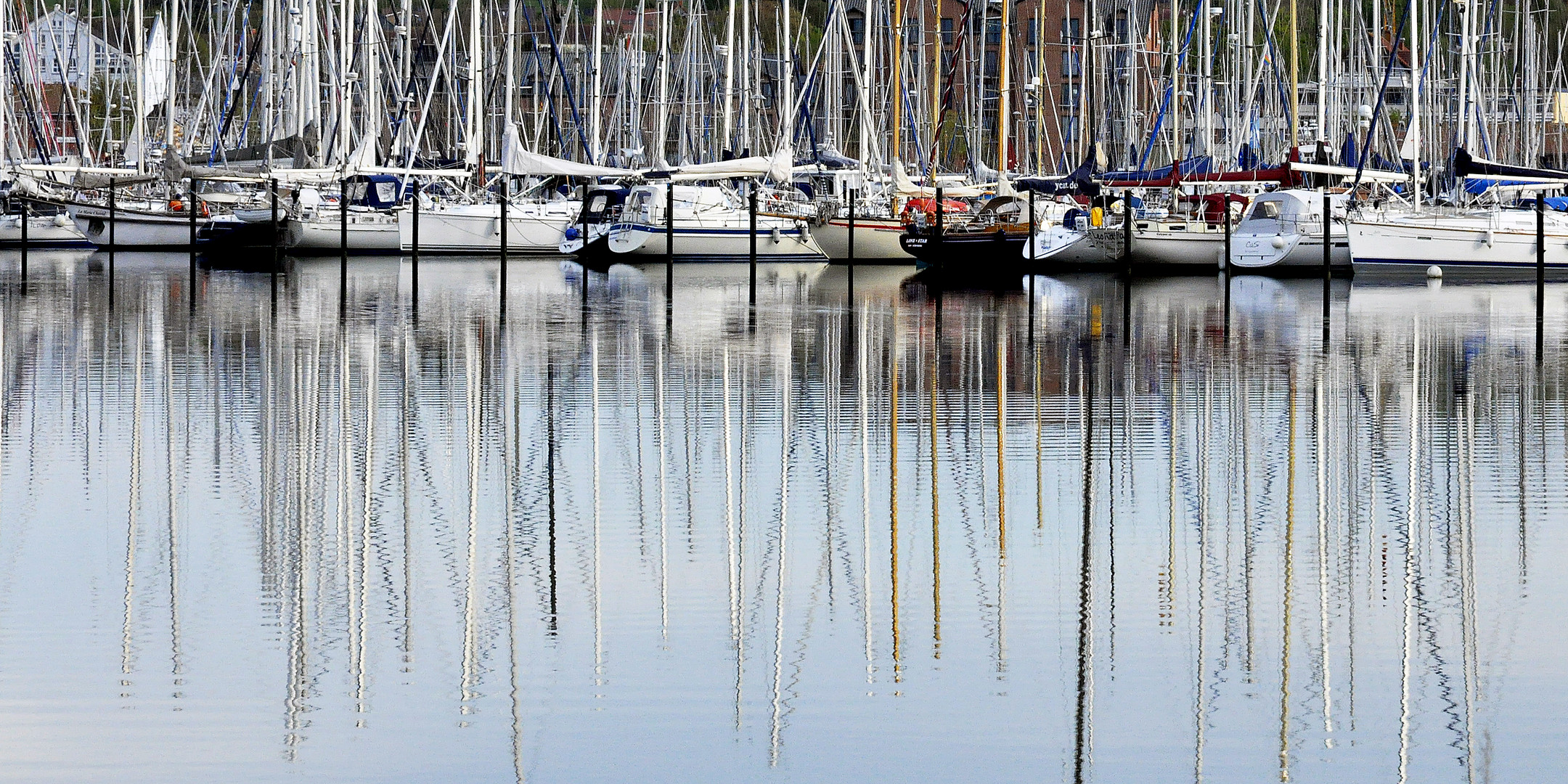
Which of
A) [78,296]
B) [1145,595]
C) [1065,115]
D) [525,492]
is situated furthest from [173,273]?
[1065,115]

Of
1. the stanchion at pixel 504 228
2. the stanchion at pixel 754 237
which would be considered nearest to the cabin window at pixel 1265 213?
the stanchion at pixel 754 237

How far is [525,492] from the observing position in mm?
14203

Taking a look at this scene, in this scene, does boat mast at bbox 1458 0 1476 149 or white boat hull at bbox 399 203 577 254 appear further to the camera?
white boat hull at bbox 399 203 577 254

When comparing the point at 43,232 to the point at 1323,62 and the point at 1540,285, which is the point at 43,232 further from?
the point at 1540,285

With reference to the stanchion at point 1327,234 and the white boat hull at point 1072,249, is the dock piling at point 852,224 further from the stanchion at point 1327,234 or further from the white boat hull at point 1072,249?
the stanchion at point 1327,234

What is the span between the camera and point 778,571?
11.6 metres

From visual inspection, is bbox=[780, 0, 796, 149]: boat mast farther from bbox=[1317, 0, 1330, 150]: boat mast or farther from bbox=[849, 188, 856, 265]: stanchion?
bbox=[1317, 0, 1330, 150]: boat mast

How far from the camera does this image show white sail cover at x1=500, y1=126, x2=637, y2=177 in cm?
5838

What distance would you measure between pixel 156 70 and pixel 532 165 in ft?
135

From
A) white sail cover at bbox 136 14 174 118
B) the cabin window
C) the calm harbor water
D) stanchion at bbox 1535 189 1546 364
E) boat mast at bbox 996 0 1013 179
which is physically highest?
white sail cover at bbox 136 14 174 118

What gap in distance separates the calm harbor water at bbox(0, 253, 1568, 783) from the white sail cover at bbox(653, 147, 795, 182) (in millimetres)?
32564

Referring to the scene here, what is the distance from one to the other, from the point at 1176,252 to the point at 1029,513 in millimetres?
38972

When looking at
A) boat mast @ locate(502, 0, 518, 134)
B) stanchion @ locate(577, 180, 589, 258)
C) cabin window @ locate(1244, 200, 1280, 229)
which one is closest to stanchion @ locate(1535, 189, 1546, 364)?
cabin window @ locate(1244, 200, 1280, 229)

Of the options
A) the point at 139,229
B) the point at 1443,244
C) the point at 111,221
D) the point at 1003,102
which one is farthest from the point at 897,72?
the point at 139,229
